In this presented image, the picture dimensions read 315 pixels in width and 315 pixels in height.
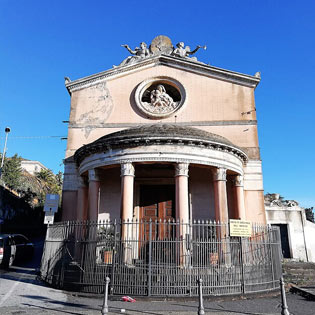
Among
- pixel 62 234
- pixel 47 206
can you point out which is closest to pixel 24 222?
pixel 47 206

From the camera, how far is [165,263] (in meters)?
9.38

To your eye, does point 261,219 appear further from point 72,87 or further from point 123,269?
point 72,87

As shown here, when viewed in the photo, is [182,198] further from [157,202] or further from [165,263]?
[157,202]

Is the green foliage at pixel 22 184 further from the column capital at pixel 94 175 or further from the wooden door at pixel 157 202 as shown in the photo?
the column capital at pixel 94 175

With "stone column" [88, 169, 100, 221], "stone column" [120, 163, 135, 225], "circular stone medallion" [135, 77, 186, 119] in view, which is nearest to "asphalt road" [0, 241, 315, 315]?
"stone column" [120, 163, 135, 225]

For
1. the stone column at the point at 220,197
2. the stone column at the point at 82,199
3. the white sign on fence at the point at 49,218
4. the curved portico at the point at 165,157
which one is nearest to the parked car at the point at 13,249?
the white sign on fence at the point at 49,218

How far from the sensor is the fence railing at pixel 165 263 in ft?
29.8

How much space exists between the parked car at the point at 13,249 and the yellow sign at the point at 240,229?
11.7m

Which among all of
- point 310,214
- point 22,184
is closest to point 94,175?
point 310,214

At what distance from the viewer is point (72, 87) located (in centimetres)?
1930

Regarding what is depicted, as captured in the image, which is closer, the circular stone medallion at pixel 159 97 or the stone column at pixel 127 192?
the stone column at pixel 127 192

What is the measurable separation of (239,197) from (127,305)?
8863 mm

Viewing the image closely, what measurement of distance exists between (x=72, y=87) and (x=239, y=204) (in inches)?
509

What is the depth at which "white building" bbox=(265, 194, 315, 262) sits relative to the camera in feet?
59.2
